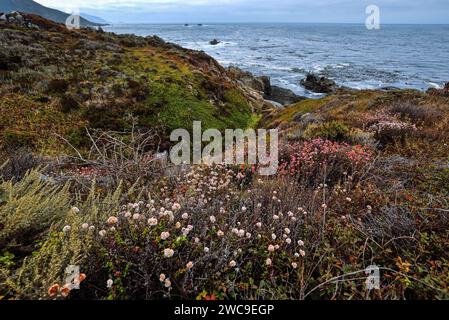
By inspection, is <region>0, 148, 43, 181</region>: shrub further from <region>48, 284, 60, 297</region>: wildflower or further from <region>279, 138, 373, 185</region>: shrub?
<region>279, 138, 373, 185</region>: shrub

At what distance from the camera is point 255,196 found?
4.24 metres

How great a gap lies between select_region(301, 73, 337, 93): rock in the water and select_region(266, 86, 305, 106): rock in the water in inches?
233

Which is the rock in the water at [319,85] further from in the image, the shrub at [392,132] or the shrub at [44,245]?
the shrub at [44,245]

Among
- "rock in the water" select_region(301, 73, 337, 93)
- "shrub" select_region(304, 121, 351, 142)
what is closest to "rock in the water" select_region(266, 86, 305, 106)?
"rock in the water" select_region(301, 73, 337, 93)

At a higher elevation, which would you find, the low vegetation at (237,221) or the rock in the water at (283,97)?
the rock in the water at (283,97)

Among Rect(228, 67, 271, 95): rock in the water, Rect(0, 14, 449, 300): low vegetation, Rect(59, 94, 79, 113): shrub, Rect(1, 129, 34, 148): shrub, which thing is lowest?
Rect(0, 14, 449, 300): low vegetation

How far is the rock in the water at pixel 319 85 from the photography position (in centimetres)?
3956

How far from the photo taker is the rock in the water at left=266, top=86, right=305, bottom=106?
1347 inches

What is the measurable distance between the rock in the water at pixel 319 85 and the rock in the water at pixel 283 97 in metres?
5.92

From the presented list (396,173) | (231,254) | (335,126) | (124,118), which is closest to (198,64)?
(124,118)

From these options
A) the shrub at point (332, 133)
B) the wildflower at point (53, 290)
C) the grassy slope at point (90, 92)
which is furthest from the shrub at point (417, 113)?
the wildflower at point (53, 290)

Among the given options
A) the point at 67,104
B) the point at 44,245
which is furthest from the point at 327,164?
the point at 67,104

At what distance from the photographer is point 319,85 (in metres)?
40.7
